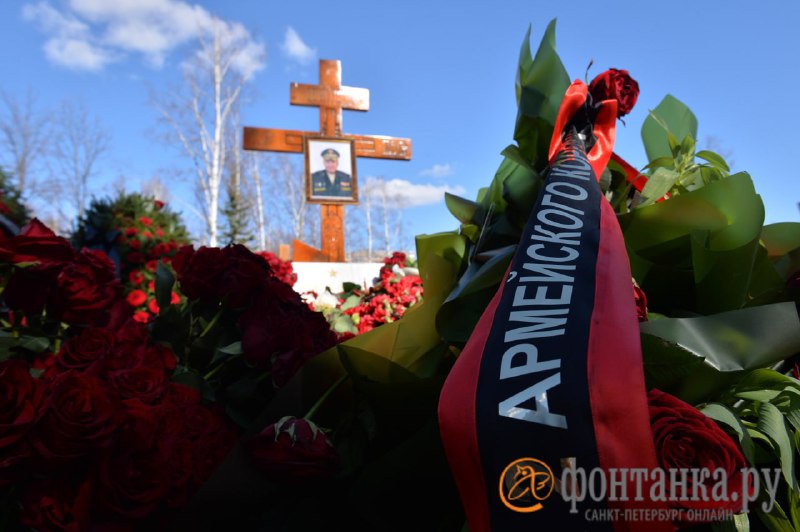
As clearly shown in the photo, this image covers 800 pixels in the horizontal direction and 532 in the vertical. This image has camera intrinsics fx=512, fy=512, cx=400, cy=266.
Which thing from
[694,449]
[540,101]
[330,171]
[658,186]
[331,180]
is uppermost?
[330,171]

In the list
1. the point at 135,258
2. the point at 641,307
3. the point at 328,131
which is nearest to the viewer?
the point at 641,307

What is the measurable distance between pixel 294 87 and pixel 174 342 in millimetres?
7155

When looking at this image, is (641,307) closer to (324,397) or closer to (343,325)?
(324,397)

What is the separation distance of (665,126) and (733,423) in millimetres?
794

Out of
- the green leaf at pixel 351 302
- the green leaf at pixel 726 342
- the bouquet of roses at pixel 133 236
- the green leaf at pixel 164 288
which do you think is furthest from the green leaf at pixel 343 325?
the green leaf at pixel 726 342

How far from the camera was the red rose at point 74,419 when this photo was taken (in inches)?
23.7

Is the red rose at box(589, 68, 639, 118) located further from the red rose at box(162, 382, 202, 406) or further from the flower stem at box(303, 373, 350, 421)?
the red rose at box(162, 382, 202, 406)

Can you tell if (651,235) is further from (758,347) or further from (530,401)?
(530,401)

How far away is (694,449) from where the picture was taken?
507 millimetres

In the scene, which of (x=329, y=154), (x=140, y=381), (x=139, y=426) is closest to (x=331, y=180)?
(x=329, y=154)

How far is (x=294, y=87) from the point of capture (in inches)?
293

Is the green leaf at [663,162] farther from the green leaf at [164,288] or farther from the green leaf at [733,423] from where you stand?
the green leaf at [164,288]

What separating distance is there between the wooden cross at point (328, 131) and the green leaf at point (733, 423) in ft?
22.2
